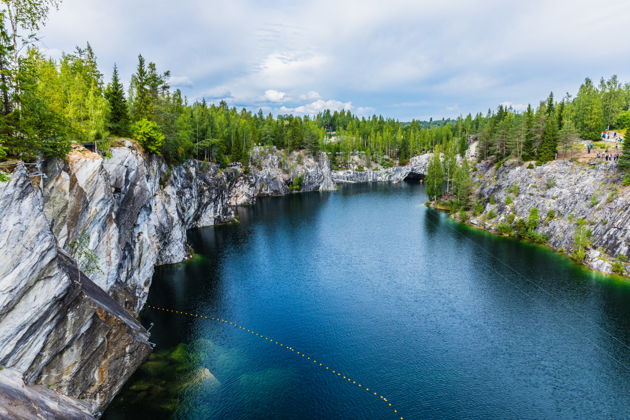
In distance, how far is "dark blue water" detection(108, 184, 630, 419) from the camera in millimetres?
30688

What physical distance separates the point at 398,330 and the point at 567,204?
5312cm

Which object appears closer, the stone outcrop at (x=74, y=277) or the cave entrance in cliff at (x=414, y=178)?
the stone outcrop at (x=74, y=277)

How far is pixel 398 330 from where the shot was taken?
4125cm

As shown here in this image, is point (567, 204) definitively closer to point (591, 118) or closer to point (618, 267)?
point (618, 267)


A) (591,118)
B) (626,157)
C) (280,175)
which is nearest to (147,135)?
(626,157)

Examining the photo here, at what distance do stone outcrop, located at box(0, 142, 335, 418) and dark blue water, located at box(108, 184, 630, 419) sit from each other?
17.7ft

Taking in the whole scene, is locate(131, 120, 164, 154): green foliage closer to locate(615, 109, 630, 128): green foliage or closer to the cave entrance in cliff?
locate(615, 109, 630, 128): green foliage

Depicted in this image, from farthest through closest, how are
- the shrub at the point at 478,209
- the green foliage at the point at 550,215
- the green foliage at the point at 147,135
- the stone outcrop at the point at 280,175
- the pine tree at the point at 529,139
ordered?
the stone outcrop at the point at 280,175 < the shrub at the point at 478,209 < the pine tree at the point at 529,139 < the green foliage at the point at 550,215 < the green foliage at the point at 147,135

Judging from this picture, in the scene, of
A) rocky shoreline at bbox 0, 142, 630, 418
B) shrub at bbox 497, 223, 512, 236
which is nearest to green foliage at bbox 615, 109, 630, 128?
rocky shoreline at bbox 0, 142, 630, 418

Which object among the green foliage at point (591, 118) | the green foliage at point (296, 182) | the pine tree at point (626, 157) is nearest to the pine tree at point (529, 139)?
the green foliage at point (591, 118)

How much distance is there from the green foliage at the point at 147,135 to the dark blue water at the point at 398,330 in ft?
67.5

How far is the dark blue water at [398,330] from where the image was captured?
30688mm

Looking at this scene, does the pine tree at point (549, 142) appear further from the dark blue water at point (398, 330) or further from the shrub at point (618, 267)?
the shrub at point (618, 267)

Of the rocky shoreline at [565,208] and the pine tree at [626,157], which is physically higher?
Answer: the pine tree at [626,157]
